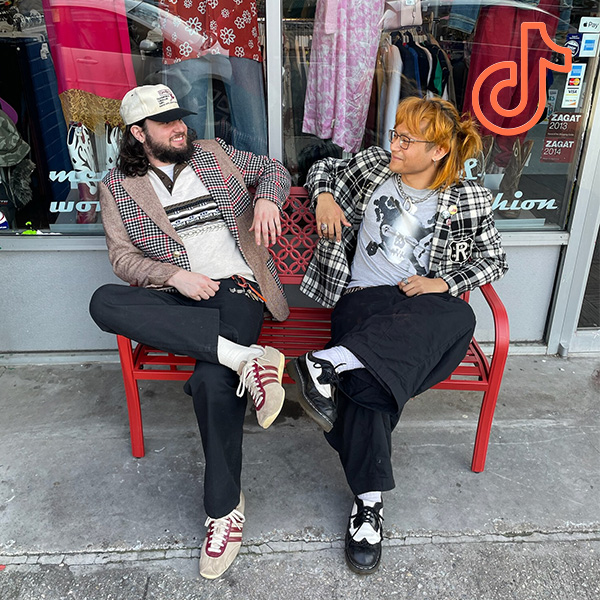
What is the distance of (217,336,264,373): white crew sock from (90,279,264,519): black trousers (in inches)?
0.9

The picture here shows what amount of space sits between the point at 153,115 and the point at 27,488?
1619 millimetres

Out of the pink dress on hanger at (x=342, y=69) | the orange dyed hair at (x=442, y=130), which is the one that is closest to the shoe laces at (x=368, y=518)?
the orange dyed hair at (x=442, y=130)

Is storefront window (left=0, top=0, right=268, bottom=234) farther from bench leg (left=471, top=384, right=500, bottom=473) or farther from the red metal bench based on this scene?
bench leg (left=471, top=384, right=500, bottom=473)

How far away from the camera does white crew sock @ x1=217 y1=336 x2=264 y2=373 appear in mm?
2035

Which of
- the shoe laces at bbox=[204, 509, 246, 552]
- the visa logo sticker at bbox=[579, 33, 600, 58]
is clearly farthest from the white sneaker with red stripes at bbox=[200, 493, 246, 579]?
the visa logo sticker at bbox=[579, 33, 600, 58]

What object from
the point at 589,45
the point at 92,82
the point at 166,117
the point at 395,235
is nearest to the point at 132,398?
the point at 166,117

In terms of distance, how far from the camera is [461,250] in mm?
2338

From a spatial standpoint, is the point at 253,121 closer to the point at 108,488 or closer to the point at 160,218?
the point at 160,218

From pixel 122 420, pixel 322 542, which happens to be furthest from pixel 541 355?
pixel 122 420

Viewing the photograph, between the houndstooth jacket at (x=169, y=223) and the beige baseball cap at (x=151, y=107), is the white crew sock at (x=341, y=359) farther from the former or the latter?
the beige baseball cap at (x=151, y=107)

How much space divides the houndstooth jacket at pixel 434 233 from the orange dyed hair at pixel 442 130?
77 mm

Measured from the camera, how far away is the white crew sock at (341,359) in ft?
6.58

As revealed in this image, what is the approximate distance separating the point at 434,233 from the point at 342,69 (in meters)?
1.14

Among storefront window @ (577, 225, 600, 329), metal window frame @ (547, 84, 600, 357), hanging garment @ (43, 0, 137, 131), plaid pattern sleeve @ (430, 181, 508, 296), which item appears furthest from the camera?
storefront window @ (577, 225, 600, 329)
